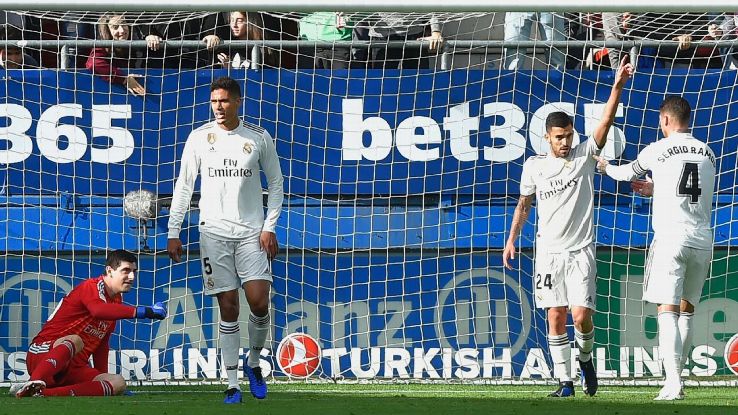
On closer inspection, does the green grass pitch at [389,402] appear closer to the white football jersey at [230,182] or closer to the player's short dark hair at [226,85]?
the white football jersey at [230,182]

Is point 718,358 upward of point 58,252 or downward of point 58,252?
downward

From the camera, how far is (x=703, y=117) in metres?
10.3

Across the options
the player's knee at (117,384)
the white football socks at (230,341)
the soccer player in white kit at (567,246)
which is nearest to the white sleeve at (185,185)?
the white football socks at (230,341)

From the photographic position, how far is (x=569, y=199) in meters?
8.36

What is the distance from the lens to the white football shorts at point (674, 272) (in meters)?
7.75

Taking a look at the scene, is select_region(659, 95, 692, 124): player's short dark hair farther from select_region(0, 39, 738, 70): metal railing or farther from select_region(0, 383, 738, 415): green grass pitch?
select_region(0, 39, 738, 70): metal railing

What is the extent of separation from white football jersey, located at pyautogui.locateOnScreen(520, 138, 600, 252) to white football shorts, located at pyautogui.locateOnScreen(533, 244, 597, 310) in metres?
0.06

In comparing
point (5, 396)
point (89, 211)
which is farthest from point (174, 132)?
point (5, 396)

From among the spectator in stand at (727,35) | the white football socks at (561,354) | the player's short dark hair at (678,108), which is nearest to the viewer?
the player's short dark hair at (678,108)

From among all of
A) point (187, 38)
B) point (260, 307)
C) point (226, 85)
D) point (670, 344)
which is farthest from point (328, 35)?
point (670, 344)

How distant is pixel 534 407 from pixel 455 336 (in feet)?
10.3

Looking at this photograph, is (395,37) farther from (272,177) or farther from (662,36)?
(272,177)

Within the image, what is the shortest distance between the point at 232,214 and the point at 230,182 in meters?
0.19

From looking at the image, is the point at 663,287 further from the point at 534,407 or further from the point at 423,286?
the point at 423,286
